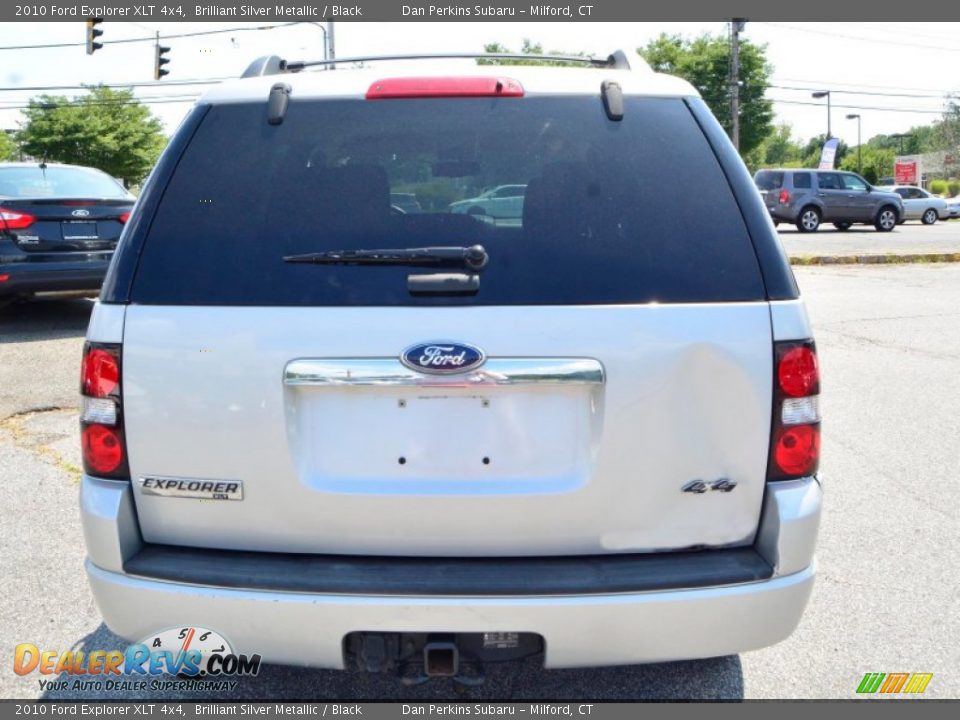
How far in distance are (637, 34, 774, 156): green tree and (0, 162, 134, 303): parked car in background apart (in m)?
47.3

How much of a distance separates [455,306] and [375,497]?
52 cm

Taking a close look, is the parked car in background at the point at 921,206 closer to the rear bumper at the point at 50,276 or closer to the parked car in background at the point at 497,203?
the rear bumper at the point at 50,276

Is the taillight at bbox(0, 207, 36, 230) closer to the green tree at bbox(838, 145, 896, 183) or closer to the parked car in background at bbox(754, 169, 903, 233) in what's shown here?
the parked car in background at bbox(754, 169, 903, 233)

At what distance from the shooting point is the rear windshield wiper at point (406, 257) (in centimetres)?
221

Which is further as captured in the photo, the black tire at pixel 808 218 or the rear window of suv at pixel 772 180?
the rear window of suv at pixel 772 180

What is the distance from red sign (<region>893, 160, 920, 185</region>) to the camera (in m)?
53.1

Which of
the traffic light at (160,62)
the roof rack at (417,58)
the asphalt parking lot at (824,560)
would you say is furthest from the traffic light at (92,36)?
the roof rack at (417,58)

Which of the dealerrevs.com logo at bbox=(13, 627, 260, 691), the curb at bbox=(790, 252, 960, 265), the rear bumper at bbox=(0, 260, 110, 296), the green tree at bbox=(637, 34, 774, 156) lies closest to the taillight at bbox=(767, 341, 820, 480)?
the dealerrevs.com logo at bbox=(13, 627, 260, 691)

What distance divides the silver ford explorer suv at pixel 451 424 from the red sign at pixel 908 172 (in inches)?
2272

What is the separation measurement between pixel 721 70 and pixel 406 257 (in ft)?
179

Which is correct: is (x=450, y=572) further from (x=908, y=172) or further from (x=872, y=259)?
(x=908, y=172)

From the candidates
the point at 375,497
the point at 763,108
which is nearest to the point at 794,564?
the point at 375,497

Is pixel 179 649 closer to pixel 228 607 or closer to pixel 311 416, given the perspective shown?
pixel 228 607

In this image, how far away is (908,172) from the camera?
53.6m
